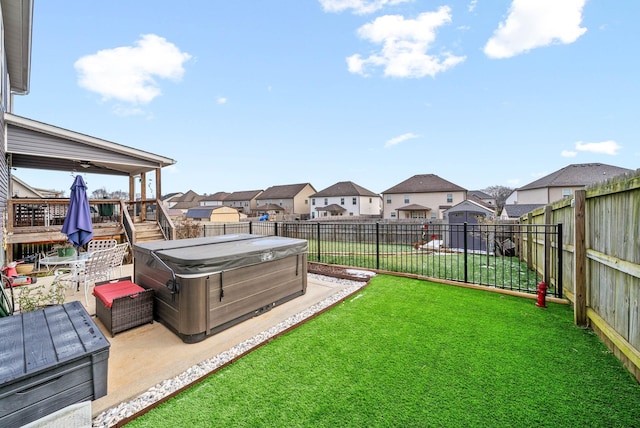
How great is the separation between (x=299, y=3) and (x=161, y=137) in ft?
48.3

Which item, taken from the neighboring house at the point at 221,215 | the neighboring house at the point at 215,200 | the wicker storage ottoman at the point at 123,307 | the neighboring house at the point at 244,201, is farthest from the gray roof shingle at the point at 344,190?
the wicker storage ottoman at the point at 123,307

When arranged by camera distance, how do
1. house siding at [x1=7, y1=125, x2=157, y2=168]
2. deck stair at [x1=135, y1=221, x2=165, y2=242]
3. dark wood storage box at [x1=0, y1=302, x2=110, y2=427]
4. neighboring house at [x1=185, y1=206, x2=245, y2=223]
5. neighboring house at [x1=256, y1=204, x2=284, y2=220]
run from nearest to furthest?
dark wood storage box at [x1=0, y1=302, x2=110, y2=427] < house siding at [x1=7, y1=125, x2=157, y2=168] < deck stair at [x1=135, y1=221, x2=165, y2=242] < neighboring house at [x1=185, y1=206, x2=245, y2=223] < neighboring house at [x1=256, y1=204, x2=284, y2=220]

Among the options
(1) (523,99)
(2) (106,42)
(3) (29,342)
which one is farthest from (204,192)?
(3) (29,342)

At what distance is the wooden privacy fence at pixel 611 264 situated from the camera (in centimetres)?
259

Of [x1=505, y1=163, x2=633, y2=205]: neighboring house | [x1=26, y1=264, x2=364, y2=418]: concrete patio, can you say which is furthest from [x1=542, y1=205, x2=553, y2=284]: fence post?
[x1=505, y1=163, x2=633, y2=205]: neighboring house

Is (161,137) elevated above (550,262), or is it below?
above

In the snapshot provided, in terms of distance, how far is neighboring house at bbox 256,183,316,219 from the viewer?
1918 inches

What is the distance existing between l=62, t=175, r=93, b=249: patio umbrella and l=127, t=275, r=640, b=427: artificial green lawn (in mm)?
5111

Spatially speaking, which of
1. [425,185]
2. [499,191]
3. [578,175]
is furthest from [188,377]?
[499,191]

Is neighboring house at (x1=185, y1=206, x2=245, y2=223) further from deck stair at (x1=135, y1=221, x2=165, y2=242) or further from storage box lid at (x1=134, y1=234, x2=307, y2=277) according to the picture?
storage box lid at (x1=134, y1=234, x2=307, y2=277)

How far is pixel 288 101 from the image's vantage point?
18.2m

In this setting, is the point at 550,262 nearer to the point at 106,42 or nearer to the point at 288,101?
the point at 106,42

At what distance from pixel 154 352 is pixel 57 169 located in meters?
12.9

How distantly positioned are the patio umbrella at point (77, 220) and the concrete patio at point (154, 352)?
6.37 ft
